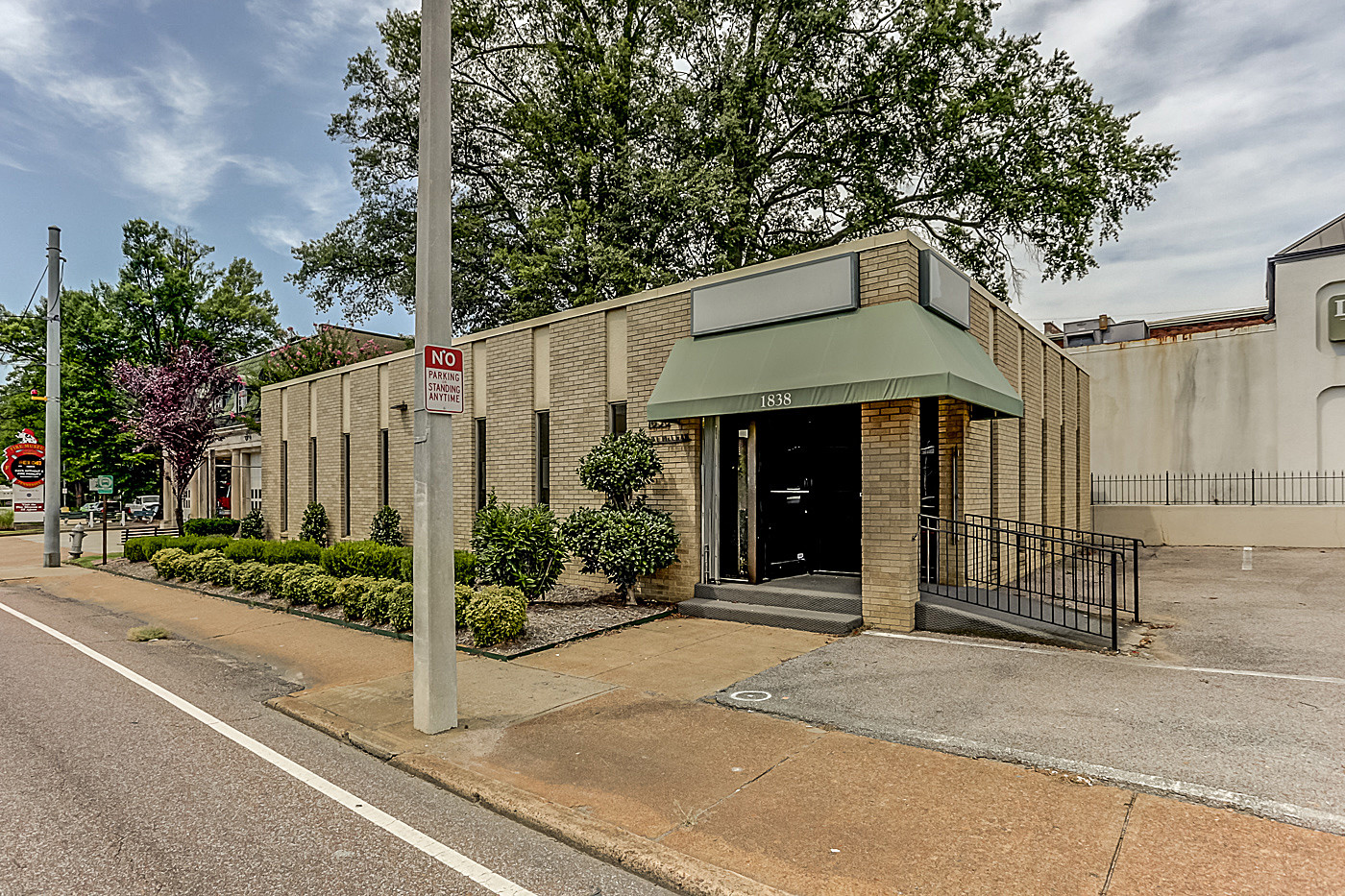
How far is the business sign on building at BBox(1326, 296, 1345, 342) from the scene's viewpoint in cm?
1975

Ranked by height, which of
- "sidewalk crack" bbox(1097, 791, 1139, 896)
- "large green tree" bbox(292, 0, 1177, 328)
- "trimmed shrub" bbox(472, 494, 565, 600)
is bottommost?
"sidewalk crack" bbox(1097, 791, 1139, 896)

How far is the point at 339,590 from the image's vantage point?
1115 cm

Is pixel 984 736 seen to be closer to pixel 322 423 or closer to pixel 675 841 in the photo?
pixel 675 841

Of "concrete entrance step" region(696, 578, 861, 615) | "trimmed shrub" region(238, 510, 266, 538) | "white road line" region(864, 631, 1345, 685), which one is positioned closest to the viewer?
"white road line" region(864, 631, 1345, 685)

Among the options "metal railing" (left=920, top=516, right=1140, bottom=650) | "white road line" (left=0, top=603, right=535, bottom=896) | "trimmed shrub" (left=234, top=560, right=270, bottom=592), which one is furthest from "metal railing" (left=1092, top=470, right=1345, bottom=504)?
"white road line" (left=0, top=603, right=535, bottom=896)

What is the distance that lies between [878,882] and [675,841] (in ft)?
3.42

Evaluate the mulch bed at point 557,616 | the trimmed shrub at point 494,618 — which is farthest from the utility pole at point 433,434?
the trimmed shrub at point 494,618

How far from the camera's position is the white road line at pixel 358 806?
371cm

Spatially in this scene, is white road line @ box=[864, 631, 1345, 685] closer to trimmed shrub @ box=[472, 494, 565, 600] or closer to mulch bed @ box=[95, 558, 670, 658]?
mulch bed @ box=[95, 558, 670, 658]

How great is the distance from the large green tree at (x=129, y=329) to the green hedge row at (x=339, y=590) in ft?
82.7

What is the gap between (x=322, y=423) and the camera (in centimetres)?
1912

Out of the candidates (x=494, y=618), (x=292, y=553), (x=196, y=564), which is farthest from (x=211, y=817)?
(x=196, y=564)

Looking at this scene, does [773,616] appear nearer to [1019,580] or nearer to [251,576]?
[1019,580]

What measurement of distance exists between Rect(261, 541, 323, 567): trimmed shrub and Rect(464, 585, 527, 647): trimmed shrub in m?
5.53
